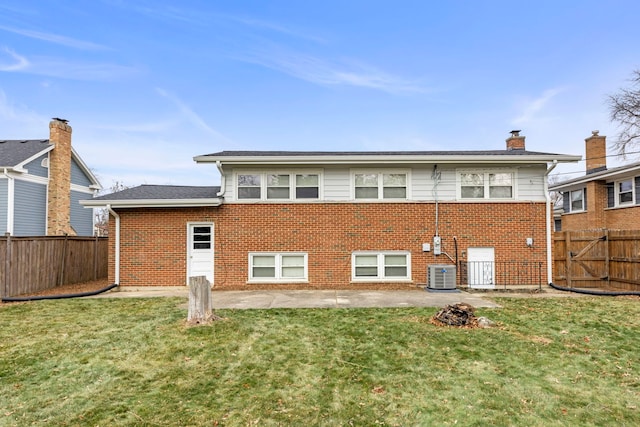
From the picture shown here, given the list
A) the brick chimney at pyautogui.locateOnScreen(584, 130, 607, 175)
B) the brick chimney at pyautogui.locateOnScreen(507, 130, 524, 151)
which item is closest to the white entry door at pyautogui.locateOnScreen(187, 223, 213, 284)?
the brick chimney at pyautogui.locateOnScreen(507, 130, 524, 151)

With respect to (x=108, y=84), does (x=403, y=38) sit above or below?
above

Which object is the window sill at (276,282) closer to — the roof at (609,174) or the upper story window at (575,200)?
the roof at (609,174)

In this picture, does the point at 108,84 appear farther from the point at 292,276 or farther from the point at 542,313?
the point at 542,313

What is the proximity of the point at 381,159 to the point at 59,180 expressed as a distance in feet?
49.4

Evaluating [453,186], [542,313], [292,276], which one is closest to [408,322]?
[542,313]

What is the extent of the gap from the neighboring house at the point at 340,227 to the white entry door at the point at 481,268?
0.10 ft

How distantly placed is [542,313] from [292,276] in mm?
6531

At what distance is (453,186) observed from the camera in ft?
34.4

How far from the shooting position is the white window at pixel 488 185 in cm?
1052

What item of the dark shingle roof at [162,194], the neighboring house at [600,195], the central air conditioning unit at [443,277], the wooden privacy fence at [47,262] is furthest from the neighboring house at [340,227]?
the neighboring house at [600,195]

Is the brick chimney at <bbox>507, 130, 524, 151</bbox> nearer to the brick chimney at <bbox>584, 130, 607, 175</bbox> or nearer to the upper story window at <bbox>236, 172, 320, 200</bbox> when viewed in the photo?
the brick chimney at <bbox>584, 130, 607, 175</bbox>

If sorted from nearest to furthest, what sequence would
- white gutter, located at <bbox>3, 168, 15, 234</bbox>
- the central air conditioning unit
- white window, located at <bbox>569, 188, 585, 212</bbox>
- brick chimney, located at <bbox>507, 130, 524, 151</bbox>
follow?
the central air conditioning unit < brick chimney, located at <bbox>507, 130, 524, 151</bbox> < white gutter, located at <bbox>3, 168, 15, 234</bbox> < white window, located at <bbox>569, 188, 585, 212</bbox>

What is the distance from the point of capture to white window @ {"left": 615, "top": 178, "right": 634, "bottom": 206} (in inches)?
582

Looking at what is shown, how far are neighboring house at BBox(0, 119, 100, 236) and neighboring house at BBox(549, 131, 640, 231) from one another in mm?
23701
